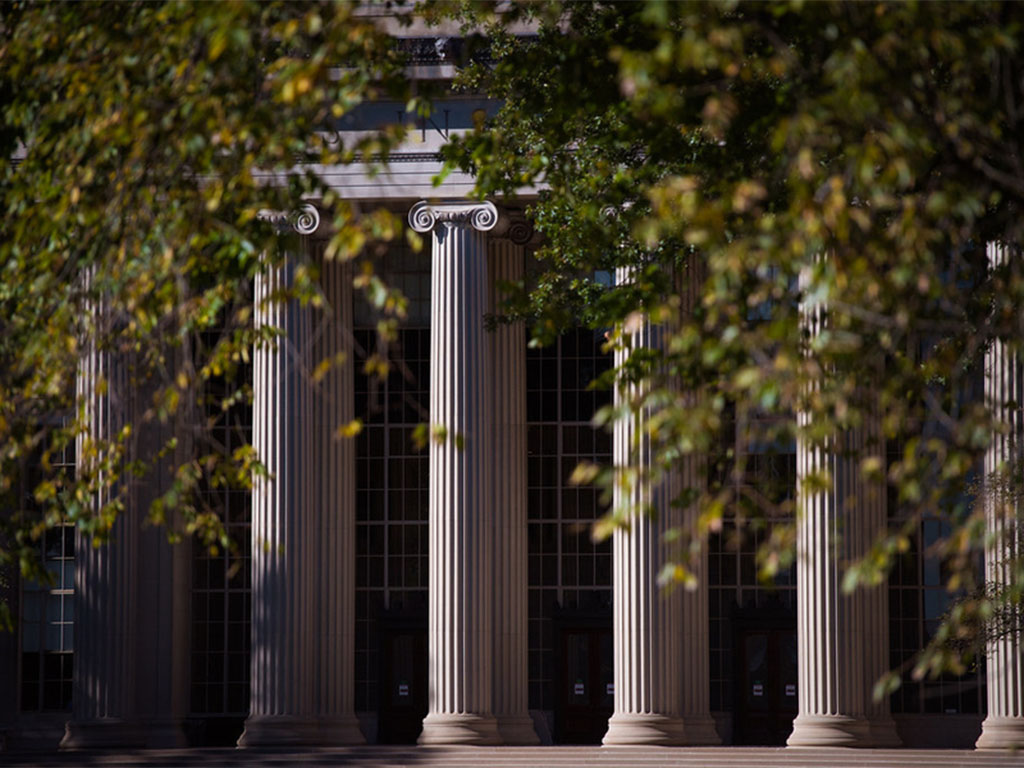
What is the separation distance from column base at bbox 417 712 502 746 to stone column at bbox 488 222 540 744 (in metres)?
1.39

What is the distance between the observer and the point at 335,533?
37.2 metres

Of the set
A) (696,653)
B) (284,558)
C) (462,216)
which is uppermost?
(462,216)

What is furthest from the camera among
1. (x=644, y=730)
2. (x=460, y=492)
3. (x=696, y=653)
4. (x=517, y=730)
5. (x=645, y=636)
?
(x=517, y=730)

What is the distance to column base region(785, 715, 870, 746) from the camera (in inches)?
1307

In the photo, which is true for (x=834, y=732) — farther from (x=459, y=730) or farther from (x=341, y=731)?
(x=341, y=731)

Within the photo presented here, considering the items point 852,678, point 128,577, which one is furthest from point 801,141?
point 128,577

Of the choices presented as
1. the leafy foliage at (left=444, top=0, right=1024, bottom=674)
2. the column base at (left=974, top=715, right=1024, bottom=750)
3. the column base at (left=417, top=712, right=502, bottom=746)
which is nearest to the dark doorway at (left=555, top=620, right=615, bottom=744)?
the column base at (left=417, top=712, right=502, bottom=746)

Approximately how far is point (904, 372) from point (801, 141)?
2.33 meters

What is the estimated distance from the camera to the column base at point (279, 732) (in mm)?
34844

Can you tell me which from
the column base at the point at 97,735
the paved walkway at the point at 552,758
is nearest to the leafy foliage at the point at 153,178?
the paved walkway at the point at 552,758

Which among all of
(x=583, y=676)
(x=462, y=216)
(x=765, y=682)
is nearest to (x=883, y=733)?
(x=765, y=682)

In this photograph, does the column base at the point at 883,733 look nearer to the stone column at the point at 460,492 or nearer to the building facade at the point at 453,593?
the building facade at the point at 453,593

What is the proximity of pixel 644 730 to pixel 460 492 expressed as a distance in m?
5.90

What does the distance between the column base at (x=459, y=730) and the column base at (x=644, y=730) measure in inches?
93.3
